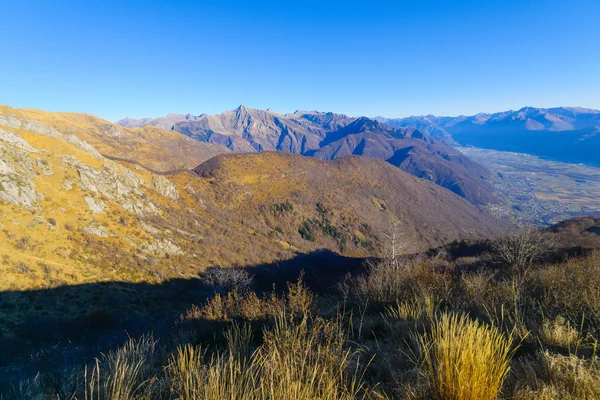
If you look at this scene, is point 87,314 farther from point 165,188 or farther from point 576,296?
point 165,188

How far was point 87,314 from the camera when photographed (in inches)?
1141

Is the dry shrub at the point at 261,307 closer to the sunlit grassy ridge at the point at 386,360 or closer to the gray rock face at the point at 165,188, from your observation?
the sunlit grassy ridge at the point at 386,360

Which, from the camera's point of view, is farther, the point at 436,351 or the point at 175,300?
the point at 175,300

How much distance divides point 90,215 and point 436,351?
5878 cm

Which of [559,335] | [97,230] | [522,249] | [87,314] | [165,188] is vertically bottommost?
[87,314]

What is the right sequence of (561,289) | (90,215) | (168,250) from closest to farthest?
→ (561,289) < (90,215) < (168,250)

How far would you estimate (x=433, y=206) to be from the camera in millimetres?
178625

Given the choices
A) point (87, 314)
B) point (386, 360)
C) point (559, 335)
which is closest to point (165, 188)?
point (87, 314)

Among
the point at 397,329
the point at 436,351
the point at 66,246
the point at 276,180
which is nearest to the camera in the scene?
the point at 436,351

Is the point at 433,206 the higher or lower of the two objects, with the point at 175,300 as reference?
lower

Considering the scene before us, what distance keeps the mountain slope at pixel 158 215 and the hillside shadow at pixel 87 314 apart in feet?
7.20

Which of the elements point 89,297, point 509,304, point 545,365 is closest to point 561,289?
point 509,304

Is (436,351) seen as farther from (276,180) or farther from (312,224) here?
(276,180)

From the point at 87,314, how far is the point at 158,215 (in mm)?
36739
